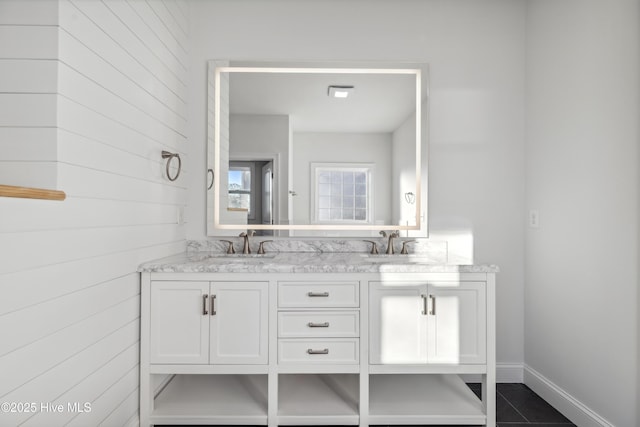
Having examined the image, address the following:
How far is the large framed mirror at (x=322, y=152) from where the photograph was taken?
2492 millimetres

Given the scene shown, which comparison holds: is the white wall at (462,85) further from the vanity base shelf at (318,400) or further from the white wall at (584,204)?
the vanity base shelf at (318,400)

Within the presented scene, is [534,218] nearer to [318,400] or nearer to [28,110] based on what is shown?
[318,400]

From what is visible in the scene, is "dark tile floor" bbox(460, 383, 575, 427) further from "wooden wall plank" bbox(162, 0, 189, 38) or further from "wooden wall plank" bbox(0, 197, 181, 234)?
"wooden wall plank" bbox(162, 0, 189, 38)

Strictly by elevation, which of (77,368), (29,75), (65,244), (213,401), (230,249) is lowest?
(213,401)

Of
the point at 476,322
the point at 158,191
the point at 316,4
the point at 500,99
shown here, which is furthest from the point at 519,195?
the point at 158,191

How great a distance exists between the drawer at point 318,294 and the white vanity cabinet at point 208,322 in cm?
10

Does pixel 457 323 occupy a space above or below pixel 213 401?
above

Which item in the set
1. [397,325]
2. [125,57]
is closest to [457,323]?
[397,325]

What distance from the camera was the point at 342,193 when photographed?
98.7 inches

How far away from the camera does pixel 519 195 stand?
253 cm

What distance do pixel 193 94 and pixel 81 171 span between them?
48.6 inches

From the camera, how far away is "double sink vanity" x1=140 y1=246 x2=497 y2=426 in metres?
1.90

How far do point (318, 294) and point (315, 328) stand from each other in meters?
0.16

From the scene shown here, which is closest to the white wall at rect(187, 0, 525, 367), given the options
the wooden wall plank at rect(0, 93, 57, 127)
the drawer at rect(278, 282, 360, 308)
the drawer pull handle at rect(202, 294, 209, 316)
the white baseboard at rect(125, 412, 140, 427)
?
the drawer at rect(278, 282, 360, 308)
